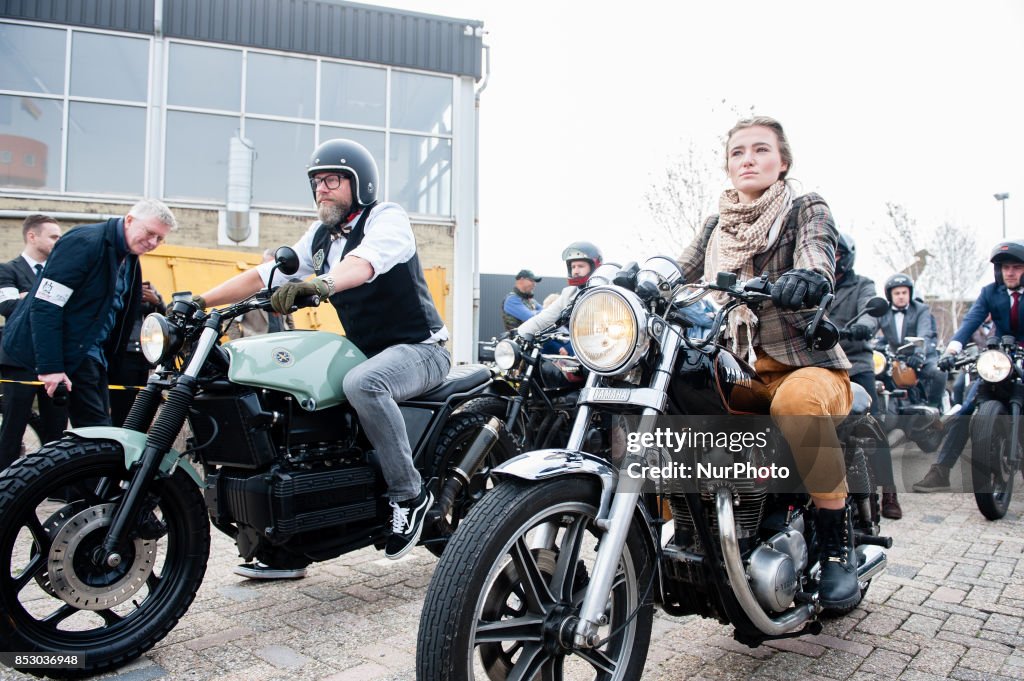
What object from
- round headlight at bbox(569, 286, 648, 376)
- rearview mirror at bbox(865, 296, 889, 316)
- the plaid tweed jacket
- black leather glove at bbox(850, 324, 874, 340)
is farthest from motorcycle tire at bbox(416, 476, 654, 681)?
black leather glove at bbox(850, 324, 874, 340)

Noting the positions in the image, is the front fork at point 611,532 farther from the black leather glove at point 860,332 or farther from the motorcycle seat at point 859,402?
the black leather glove at point 860,332

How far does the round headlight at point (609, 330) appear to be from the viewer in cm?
206

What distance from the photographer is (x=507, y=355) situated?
5.11 metres

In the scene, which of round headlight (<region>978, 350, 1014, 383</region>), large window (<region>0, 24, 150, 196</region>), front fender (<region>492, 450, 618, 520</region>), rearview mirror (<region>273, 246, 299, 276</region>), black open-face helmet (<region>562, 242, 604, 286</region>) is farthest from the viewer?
large window (<region>0, 24, 150, 196</region>)

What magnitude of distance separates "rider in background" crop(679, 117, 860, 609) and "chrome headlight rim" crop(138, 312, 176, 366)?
2.14m

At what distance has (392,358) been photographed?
11.3 ft

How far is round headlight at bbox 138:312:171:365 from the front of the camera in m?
2.95

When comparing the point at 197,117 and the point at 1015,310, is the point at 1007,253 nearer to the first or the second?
the point at 1015,310

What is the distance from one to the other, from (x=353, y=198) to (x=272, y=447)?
1.28 metres

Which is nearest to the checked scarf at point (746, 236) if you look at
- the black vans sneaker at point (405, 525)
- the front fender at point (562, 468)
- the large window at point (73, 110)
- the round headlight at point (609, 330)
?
the round headlight at point (609, 330)

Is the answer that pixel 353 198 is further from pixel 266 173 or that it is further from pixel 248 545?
pixel 266 173

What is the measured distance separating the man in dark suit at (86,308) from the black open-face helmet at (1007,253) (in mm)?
5913

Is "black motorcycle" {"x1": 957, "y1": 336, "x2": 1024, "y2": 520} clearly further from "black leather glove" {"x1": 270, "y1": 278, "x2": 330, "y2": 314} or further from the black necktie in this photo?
"black leather glove" {"x1": 270, "y1": 278, "x2": 330, "y2": 314}

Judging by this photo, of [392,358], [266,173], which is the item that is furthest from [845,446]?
[266,173]
